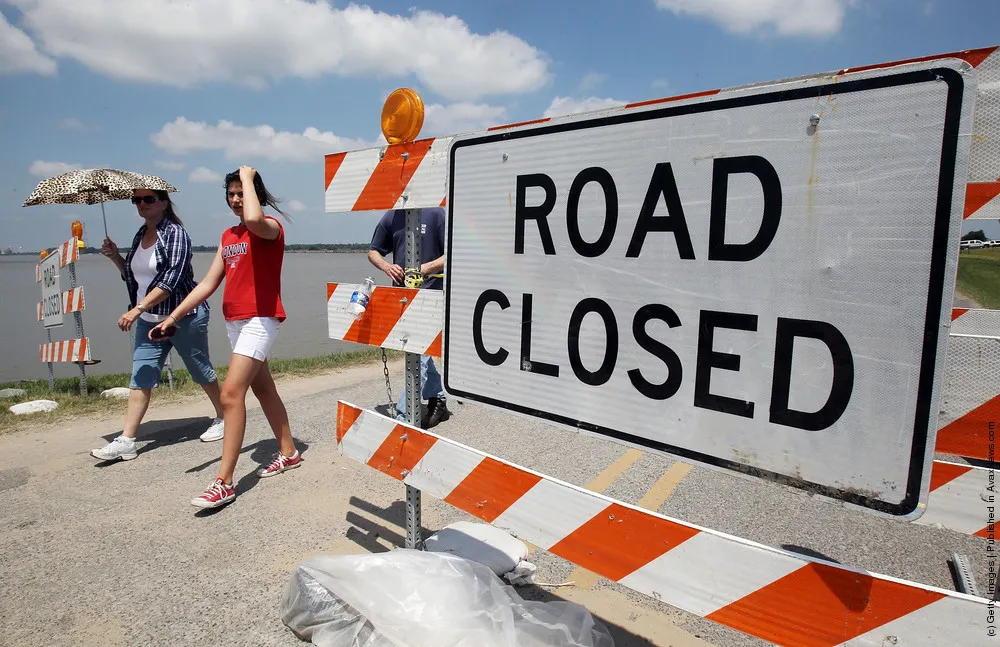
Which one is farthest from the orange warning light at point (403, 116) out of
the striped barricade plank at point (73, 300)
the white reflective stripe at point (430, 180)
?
Answer: the striped barricade plank at point (73, 300)

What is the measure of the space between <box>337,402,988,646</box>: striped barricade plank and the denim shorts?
3192 millimetres

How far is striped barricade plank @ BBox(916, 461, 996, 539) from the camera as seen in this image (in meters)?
1.88

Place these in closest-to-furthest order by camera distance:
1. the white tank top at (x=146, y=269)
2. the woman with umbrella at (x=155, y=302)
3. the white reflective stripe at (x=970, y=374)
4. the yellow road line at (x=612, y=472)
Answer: the white reflective stripe at (x=970, y=374) → the yellow road line at (x=612, y=472) → the woman with umbrella at (x=155, y=302) → the white tank top at (x=146, y=269)

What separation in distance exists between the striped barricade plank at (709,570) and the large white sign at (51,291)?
6.52m

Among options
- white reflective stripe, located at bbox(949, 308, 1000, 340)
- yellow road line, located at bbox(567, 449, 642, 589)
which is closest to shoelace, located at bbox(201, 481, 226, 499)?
yellow road line, located at bbox(567, 449, 642, 589)

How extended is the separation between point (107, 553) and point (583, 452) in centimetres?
320

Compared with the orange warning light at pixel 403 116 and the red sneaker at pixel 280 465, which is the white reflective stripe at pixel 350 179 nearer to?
the orange warning light at pixel 403 116

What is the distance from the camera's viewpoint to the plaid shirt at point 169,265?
443 centimetres

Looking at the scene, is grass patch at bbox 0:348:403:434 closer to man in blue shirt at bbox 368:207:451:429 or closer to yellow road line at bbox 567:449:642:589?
man in blue shirt at bbox 368:207:451:429

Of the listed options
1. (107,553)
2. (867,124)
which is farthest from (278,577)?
(867,124)

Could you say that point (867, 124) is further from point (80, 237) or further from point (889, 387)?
point (80, 237)

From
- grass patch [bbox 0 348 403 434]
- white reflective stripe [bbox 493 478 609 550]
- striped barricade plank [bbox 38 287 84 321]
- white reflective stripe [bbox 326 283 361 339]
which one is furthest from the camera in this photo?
striped barricade plank [bbox 38 287 84 321]

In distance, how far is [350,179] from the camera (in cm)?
260

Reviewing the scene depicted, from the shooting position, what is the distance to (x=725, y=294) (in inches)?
57.3
